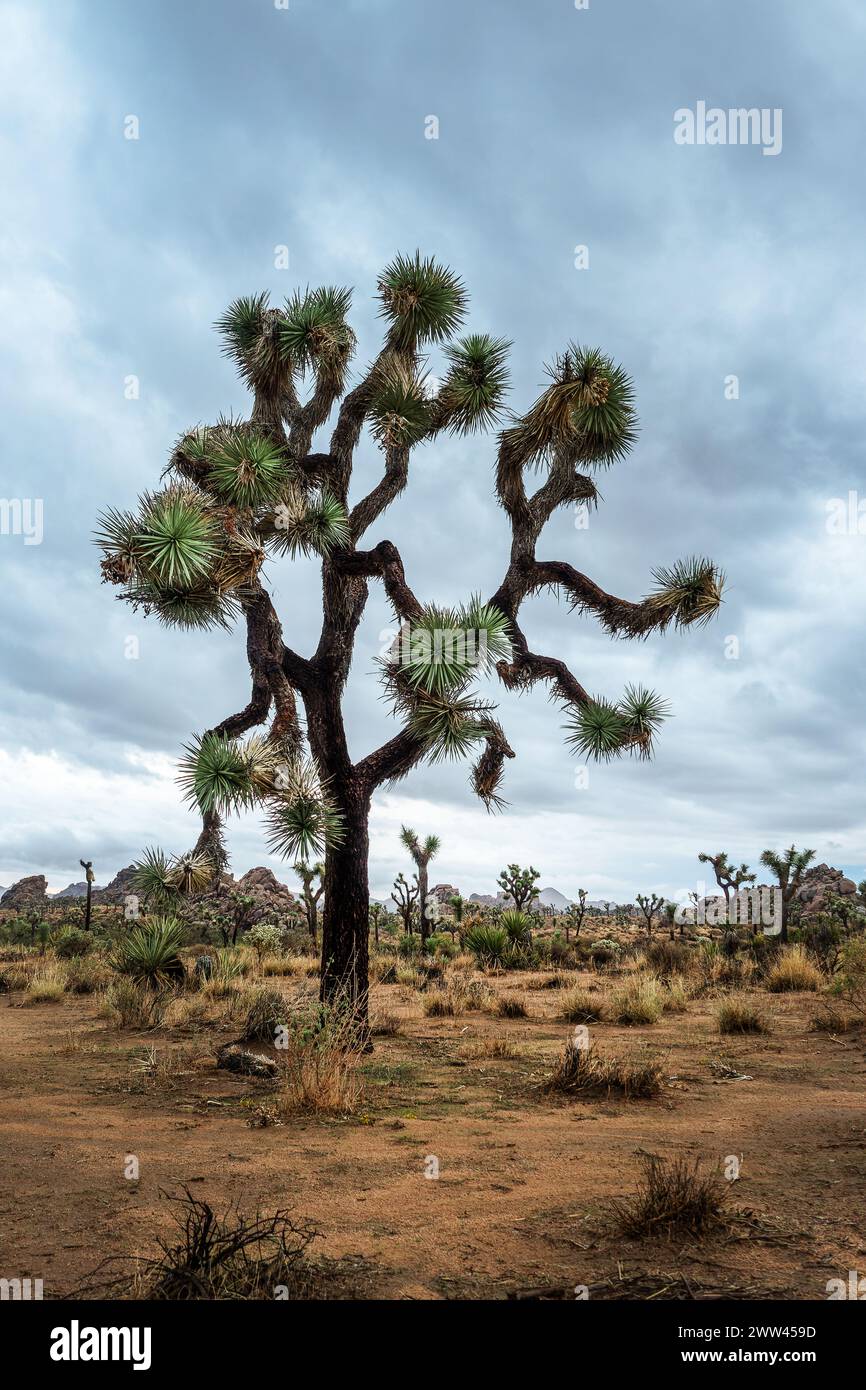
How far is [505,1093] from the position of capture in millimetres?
9031

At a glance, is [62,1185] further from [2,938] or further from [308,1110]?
[2,938]

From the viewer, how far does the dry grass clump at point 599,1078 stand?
869 centimetres

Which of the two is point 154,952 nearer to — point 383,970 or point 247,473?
point 247,473

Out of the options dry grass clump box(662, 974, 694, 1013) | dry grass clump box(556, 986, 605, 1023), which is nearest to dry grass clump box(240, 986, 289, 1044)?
dry grass clump box(556, 986, 605, 1023)

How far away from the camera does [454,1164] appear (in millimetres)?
6289

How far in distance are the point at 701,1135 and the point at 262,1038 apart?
241 inches

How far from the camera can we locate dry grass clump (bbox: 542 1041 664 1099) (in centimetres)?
869

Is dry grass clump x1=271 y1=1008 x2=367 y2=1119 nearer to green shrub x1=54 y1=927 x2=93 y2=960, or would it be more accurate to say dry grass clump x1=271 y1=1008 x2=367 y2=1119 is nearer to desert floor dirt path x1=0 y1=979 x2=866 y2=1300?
desert floor dirt path x1=0 y1=979 x2=866 y2=1300

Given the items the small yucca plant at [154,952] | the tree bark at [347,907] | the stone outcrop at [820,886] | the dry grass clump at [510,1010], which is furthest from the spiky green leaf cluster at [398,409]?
the stone outcrop at [820,886]

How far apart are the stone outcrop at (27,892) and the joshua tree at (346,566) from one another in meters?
60.4

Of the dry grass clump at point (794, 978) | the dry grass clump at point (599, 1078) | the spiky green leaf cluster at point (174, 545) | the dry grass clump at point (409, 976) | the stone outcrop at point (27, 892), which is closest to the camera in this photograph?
the dry grass clump at point (599, 1078)

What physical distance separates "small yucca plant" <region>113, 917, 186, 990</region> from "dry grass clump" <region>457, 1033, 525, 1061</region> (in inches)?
168

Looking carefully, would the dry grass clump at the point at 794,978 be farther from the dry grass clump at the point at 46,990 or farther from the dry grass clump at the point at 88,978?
the dry grass clump at the point at 46,990

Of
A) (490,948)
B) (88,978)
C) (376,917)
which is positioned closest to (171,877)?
(88,978)
